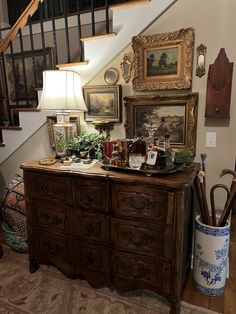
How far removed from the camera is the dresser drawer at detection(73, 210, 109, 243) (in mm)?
1599

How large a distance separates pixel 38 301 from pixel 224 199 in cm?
159

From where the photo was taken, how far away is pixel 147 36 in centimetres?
177

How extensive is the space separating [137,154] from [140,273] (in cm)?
81

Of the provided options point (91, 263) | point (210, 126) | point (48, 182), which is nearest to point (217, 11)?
point (210, 126)

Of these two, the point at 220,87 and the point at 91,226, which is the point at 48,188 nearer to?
the point at 91,226

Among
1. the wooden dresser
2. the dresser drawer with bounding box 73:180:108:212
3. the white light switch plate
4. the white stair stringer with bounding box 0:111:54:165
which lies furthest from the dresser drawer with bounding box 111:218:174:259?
the white stair stringer with bounding box 0:111:54:165

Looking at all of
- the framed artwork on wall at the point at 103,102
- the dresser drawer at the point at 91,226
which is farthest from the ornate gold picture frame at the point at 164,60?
the dresser drawer at the point at 91,226

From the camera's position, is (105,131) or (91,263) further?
(105,131)

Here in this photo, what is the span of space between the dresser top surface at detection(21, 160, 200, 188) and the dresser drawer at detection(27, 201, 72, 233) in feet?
0.92

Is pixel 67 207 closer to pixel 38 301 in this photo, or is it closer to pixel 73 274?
pixel 73 274

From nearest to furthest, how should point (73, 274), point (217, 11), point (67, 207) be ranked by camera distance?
point (217, 11), point (67, 207), point (73, 274)

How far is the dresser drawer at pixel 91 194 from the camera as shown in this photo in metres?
1.55

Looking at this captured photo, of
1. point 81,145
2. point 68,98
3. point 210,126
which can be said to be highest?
point 68,98

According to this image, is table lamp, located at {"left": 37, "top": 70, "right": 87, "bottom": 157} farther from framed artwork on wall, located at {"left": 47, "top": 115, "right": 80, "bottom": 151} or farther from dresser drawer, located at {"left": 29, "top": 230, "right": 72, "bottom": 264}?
dresser drawer, located at {"left": 29, "top": 230, "right": 72, "bottom": 264}
